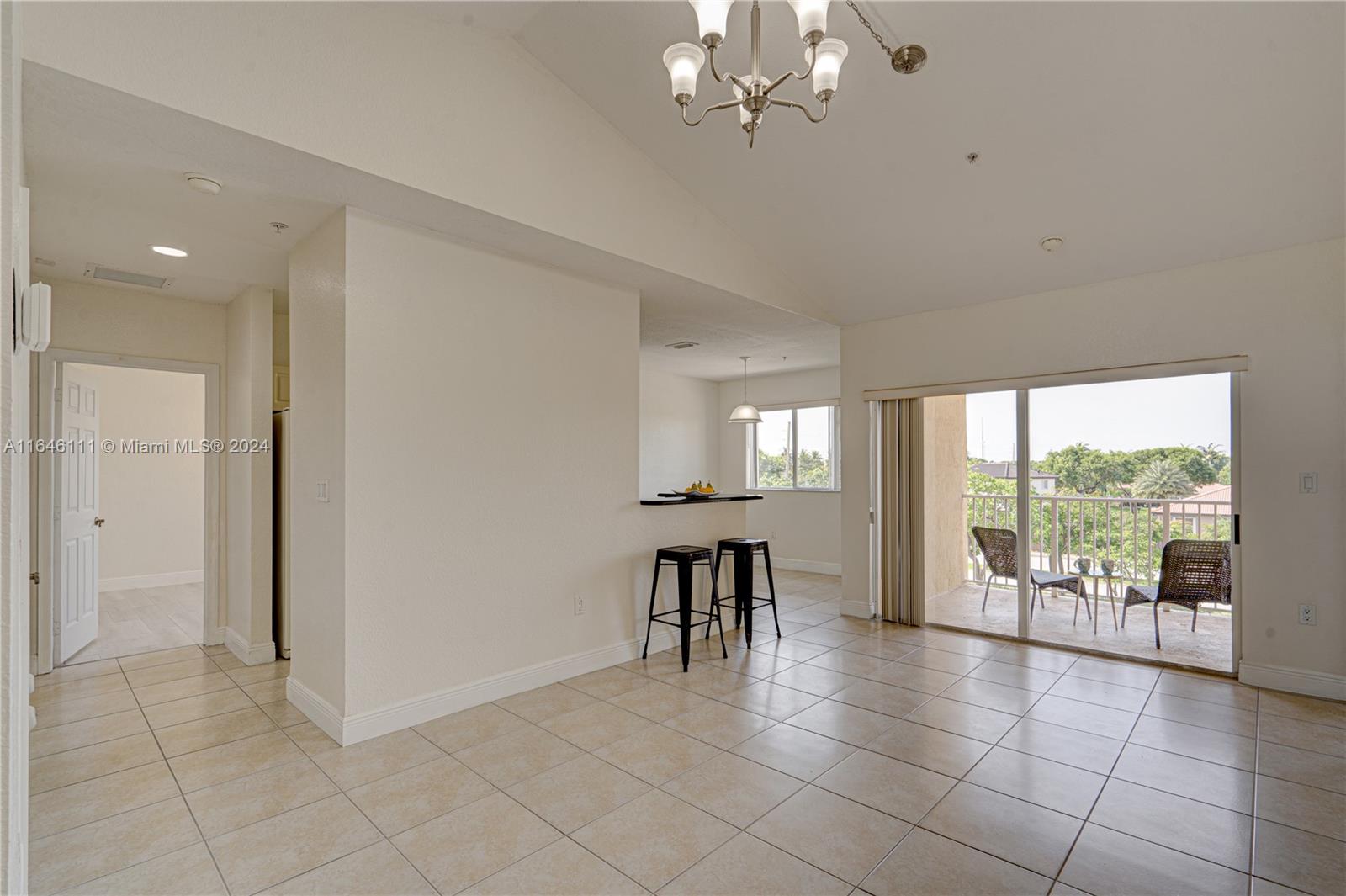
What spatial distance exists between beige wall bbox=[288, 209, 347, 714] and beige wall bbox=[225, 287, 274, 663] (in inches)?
38.7

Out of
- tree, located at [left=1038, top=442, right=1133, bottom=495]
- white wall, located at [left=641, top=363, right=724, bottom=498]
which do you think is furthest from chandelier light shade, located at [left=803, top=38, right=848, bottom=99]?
white wall, located at [left=641, top=363, right=724, bottom=498]

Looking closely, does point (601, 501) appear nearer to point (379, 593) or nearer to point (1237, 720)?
point (379, 593)

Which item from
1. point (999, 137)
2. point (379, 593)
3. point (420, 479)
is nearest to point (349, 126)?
point (420, 479)

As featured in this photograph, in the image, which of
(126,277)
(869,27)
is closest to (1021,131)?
(869,27)

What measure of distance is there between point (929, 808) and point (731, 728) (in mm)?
1033

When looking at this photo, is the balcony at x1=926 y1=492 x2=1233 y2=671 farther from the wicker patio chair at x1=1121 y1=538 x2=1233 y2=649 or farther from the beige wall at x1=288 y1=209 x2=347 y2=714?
the beige wall at x1=288 y1=209 x2=347 y2=714

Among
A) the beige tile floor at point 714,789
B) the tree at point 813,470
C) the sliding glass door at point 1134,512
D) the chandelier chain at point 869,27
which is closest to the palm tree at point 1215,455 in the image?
the sliding glass door at point 1134,512

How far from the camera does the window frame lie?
8.05 metres

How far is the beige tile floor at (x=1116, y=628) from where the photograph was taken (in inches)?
173

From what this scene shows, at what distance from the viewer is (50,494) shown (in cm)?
430

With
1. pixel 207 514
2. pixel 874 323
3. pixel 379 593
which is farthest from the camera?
pixel 874 323

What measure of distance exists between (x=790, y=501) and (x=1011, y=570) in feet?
11.5

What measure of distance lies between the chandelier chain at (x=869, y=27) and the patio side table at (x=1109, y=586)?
3886 mm

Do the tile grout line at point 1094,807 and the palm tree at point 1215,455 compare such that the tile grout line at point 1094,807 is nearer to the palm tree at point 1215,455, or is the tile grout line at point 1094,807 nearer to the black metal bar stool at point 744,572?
the palm tree at point 1215,455
